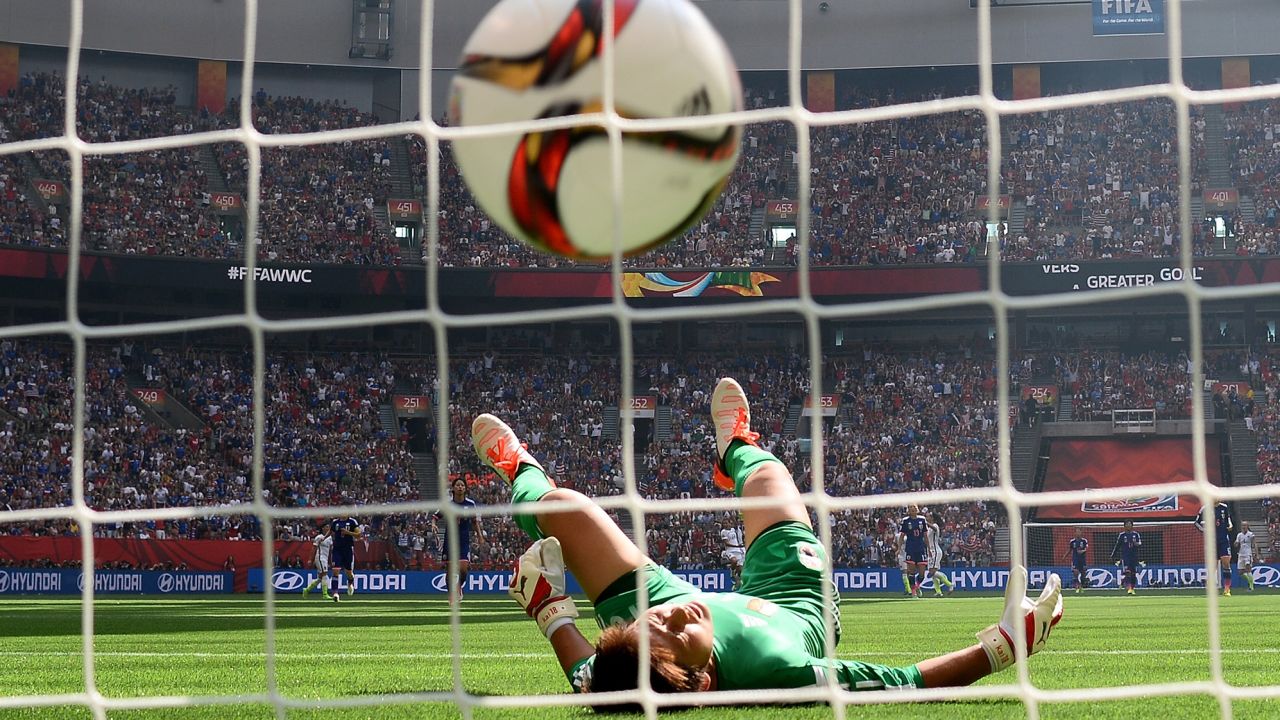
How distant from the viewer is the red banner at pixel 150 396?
2641 cm

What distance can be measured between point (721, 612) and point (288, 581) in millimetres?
18007

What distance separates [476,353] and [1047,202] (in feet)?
42.5

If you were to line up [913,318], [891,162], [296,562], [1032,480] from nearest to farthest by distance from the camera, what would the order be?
1. [296,562]
2. [1032,480]
3. [913,318]
4. [891,162]

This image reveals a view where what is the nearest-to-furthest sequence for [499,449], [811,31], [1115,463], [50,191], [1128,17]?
[499,449] < [1115,463] < [50,191] < [1128,17] < [811,31]

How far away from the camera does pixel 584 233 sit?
13.8 feet

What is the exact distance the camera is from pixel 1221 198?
28719 millimetres

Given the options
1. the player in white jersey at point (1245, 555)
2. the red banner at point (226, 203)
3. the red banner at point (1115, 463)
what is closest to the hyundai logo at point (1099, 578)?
the player in white jersey at point (1245, 555)

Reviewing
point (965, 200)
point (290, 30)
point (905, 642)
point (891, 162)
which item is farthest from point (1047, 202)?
point (905, 642)

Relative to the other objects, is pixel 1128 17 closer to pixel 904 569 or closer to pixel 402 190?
pixel 904 569

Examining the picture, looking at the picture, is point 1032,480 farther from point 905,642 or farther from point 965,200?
point 905,642

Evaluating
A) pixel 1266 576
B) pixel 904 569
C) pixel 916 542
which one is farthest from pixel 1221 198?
pixel 916 542

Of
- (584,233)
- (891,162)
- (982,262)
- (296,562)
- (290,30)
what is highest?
(290,30)

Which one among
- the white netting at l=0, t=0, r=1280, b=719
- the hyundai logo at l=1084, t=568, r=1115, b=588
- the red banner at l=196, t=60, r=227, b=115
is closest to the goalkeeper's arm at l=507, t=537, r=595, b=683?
the white netting at l=0, t=0, r=1280, b=719

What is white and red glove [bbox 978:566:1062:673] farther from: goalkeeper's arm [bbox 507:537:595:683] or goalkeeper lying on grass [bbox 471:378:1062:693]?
goalkeeper's arm [bbox 507:537:595:683]
